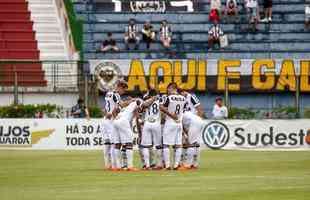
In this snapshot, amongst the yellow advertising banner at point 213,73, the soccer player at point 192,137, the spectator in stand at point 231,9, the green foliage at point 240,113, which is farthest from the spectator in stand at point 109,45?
the soccer player at point 192,137

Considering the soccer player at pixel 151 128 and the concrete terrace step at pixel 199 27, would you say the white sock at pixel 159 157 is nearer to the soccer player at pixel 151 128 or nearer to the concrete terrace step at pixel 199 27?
the soccer player at pixel 151 128

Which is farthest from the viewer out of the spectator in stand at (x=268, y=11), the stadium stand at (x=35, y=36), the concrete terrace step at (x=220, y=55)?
the spectator in stand at (x=268, y=11)

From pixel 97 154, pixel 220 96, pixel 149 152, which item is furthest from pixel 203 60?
pixel 149 152

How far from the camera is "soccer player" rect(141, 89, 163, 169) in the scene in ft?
92.8

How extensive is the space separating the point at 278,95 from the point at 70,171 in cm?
1865

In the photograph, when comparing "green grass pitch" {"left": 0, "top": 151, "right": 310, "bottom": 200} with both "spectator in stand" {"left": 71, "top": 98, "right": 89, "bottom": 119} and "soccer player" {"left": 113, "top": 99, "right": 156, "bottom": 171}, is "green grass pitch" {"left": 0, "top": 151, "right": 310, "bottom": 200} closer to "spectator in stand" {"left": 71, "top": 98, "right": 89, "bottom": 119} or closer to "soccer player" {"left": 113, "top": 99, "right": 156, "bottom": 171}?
"soccer player" {"left": 113, "top": 99, "right": 156, "bottom": 171}

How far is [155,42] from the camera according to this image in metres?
49.0

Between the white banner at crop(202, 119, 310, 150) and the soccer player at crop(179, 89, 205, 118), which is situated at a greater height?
the soccer player at crop(179, 89, 205, 118)

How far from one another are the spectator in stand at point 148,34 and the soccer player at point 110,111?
19.4 meters

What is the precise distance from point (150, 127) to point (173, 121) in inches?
21.7

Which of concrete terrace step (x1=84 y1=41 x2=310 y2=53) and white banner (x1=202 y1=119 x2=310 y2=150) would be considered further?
concrete terrace step (x1=84 y1=41 x2=310 y2=53)

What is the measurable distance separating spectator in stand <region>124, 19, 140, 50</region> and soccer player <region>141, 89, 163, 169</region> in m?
19.9

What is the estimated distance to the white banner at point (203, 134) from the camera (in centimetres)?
4144

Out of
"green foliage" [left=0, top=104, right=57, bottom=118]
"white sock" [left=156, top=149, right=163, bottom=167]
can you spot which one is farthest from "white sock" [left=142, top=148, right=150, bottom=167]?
"green foliage" [left=0, top=104, right=57, bottom=118]
